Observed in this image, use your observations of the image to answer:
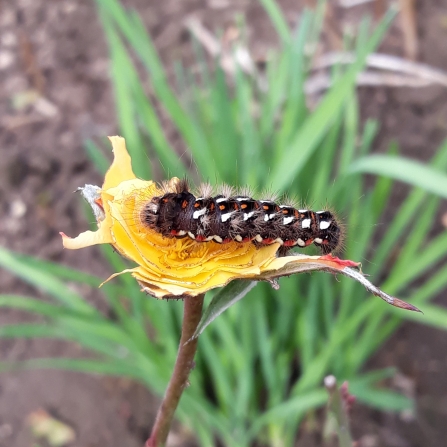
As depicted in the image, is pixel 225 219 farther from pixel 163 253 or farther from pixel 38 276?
pixel 38 276

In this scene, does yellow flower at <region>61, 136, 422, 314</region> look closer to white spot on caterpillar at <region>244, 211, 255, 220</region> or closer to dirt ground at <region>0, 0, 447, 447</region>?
white spot on caterpillar at <region>244, 211, 255, 220</region>

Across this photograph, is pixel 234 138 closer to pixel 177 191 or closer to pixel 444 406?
pixel 177 191

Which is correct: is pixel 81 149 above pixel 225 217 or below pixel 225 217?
above

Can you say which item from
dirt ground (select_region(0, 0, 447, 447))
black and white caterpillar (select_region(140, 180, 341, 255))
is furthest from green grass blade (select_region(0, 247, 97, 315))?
black and white caterpillar (select_region(140, 180, 341, 255))

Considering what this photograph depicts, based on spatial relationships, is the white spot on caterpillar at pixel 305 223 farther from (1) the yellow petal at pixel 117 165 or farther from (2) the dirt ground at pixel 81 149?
(2) the dirt ground at pixel 81 149

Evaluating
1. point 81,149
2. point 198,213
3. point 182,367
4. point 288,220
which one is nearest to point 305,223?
point 288,220

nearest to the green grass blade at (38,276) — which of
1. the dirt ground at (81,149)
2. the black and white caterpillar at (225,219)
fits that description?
the dirt ground at (81,149)
